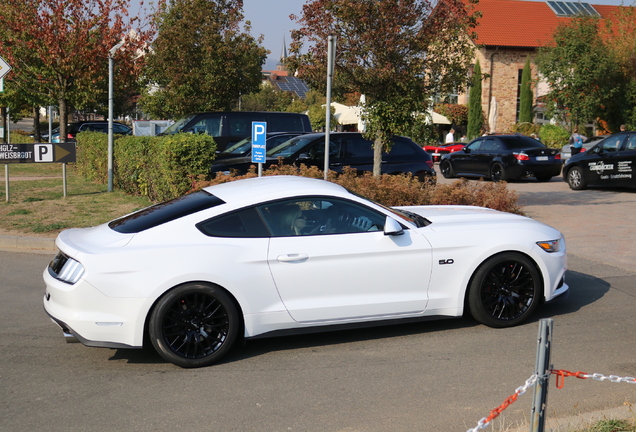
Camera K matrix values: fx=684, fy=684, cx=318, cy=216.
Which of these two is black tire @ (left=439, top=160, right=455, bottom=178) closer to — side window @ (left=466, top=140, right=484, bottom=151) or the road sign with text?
side window @ (left=466, top=140, right=484, bottom=151)

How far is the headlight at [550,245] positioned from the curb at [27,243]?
695cm

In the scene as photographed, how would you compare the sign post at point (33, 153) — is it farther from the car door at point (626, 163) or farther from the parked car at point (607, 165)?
the car door at point (626, 163)

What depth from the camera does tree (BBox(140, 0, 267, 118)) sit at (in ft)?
75.4

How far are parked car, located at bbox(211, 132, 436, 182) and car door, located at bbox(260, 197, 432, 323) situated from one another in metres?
8.34

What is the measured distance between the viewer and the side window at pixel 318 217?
564cm

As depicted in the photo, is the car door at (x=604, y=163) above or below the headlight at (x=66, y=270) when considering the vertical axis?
Answer: above

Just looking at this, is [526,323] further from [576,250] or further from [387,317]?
[576,250]

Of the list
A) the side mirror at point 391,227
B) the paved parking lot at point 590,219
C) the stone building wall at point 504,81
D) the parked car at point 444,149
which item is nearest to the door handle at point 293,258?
the side mirror at point 391,227

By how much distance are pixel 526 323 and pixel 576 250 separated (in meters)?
4.08

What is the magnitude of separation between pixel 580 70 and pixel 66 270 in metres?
28.6

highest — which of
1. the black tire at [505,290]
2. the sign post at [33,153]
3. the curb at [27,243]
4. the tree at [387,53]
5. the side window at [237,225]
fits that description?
the tree at [387,53]

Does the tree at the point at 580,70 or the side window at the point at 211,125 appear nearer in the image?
the side window at the point at 211,125

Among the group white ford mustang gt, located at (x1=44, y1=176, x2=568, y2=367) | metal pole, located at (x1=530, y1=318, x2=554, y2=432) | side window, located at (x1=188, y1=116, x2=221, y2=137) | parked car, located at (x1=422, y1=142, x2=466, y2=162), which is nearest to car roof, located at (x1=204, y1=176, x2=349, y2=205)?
white ford mustang gt, located at (x1=44, y1=176, x2=568, y2=367)

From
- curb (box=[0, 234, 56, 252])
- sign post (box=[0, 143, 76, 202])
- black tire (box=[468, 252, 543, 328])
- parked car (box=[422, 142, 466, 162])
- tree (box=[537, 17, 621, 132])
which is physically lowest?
curb (box=[0, 234, 56, 252])
